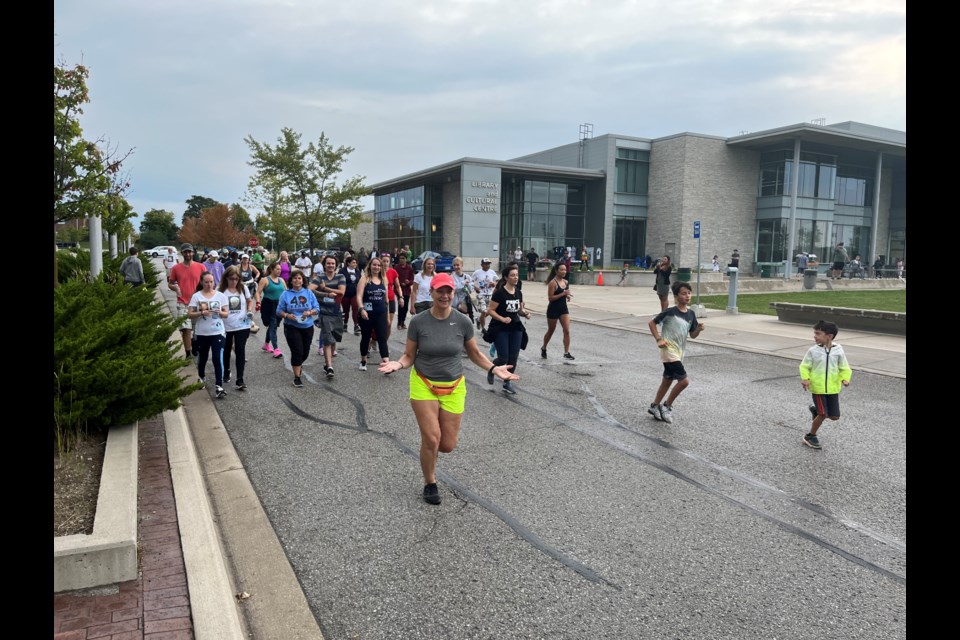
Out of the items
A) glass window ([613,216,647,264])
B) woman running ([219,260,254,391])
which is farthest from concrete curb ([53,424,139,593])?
glass window ([613,216,647,264])

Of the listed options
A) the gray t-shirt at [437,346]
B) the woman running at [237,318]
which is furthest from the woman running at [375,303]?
the gray t-shirt at [437,346]

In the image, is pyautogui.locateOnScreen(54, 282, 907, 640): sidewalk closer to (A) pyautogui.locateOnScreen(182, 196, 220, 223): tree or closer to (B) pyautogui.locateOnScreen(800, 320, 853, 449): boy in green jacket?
(B) pyautogui.locateOnScreen(800, 320, 853, 449): boy in green jacket

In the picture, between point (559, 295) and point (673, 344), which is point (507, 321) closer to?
point (673, 344)

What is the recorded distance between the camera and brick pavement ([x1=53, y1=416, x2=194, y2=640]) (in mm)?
3330

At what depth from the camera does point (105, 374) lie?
5.75 m

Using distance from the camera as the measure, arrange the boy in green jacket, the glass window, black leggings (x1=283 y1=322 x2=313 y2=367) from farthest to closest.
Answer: the glass window
black leggings (x1=283 y1=322 x2=313 y2=367)
the boy in green jacket

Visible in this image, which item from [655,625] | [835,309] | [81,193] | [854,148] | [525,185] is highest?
[854,148]

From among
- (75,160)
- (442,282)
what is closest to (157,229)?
(75,160)

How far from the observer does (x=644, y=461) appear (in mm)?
6539

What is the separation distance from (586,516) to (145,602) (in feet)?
10.1

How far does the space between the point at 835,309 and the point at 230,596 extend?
1791cm
